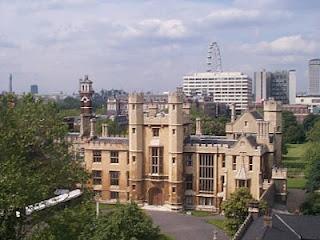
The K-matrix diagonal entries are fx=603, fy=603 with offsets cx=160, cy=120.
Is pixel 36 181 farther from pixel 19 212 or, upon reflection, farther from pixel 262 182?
pixel 262 182

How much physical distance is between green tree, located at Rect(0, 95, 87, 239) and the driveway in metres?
23.2

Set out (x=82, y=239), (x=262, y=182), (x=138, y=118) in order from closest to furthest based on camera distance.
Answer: (x=82, y=239)
(x=262, y=182)
(x=138, y=118)

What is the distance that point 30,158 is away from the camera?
82.3 ft

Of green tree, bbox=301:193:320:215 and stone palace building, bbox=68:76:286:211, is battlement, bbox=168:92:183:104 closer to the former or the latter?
stone palace building, bbox=68:76:286:211

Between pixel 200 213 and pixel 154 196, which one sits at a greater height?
pixel 154 196

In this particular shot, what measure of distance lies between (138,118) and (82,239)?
1402 inches

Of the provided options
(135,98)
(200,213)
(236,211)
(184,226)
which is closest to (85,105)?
(135,98)

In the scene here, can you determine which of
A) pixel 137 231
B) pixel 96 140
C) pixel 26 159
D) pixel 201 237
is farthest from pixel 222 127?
pixel 26 159

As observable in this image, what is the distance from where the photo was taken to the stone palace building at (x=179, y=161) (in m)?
55.6

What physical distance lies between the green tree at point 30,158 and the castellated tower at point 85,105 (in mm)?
39126

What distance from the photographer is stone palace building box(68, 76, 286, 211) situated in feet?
182

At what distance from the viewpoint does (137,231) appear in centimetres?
3891

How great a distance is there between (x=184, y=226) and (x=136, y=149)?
10902 mm

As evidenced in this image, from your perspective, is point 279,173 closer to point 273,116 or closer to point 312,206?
point 312,206
